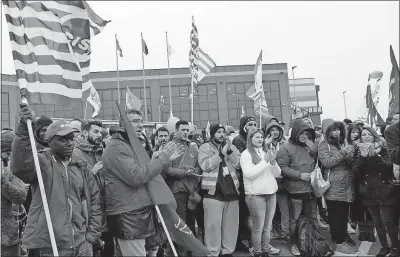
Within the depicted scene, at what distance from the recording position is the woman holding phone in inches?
256

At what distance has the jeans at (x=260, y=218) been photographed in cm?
659

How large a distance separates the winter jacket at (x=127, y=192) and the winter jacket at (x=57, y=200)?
0.39 meters

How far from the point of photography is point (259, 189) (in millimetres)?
6590

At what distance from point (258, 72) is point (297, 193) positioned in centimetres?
598

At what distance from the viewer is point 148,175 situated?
4.50m

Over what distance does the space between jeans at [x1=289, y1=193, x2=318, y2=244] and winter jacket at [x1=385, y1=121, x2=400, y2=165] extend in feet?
4.87

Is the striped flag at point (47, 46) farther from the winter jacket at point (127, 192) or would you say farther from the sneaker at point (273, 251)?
the sneaker at point (273, 251)

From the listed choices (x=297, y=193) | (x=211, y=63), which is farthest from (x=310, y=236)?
(x=211, y=63)

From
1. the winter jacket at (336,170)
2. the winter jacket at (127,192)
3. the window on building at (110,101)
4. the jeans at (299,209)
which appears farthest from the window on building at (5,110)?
the winter jacket at (127,192)

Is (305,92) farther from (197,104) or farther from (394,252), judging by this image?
(394,252)

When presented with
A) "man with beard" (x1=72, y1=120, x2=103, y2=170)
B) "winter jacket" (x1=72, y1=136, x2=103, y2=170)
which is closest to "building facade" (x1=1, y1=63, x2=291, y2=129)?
"man with beard" (x1=72, y1=120, x2=103, y2=170)

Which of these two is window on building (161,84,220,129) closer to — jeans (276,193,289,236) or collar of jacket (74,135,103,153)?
jeans (276,193,289,236)

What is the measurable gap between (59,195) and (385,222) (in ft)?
16.3

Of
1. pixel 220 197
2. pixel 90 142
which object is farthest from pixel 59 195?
pixel 220 197
